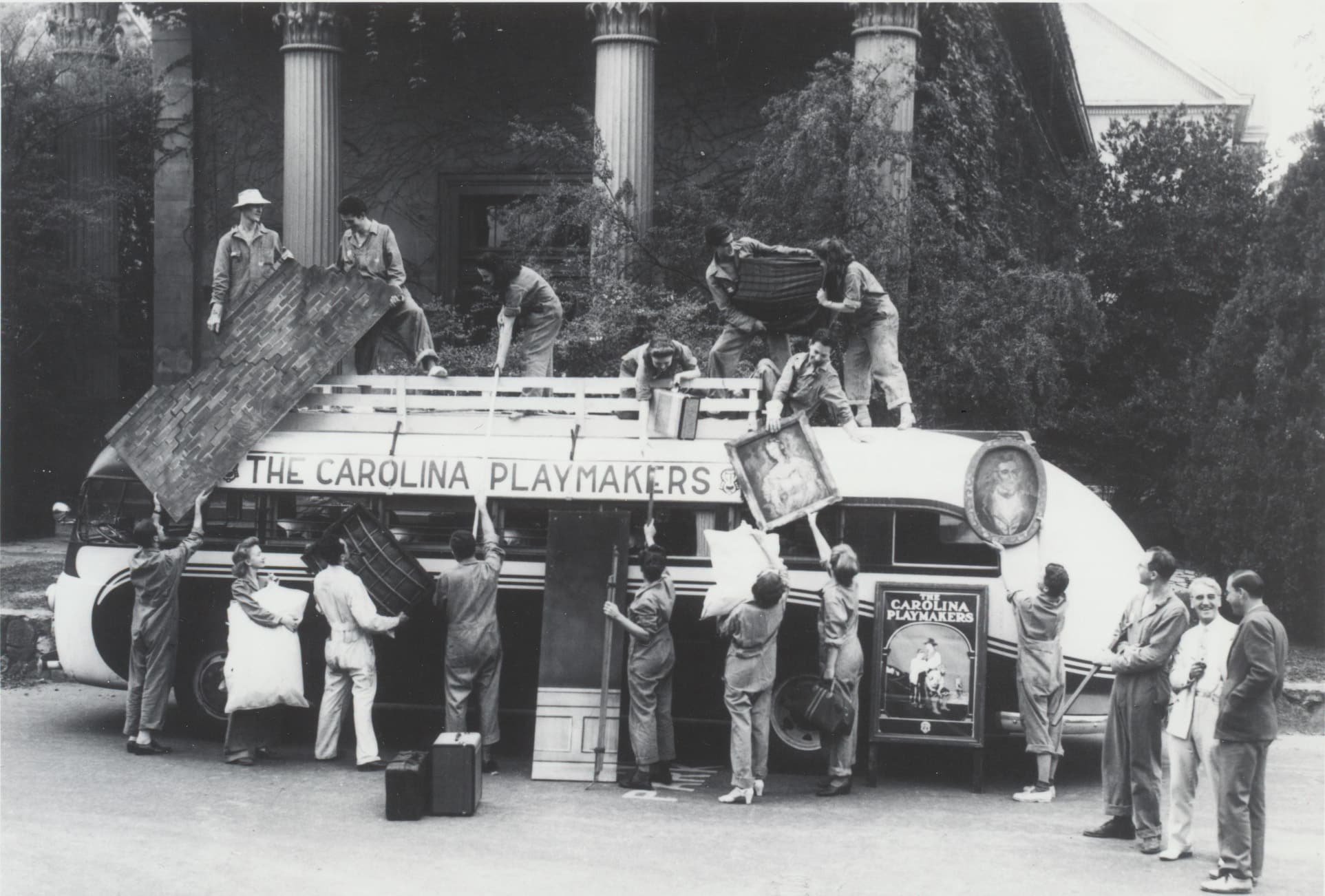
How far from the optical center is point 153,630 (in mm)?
11422

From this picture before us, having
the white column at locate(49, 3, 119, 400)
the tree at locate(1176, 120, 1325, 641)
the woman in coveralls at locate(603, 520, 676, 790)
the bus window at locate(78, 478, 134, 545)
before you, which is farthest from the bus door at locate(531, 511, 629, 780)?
the white column at locate(49, 3, 119, 400)

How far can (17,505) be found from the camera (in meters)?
20.8

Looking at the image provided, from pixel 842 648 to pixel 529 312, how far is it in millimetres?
4554

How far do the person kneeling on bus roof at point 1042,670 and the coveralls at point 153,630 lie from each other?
6761 mm

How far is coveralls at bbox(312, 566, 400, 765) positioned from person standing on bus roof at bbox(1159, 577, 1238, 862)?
231 inches

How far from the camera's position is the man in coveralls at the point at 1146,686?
359 inches

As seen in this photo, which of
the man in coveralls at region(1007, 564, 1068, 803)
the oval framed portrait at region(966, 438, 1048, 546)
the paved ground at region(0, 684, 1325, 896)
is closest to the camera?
the paved ground at region(0, 684, 1325, 896)

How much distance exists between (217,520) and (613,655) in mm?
3778

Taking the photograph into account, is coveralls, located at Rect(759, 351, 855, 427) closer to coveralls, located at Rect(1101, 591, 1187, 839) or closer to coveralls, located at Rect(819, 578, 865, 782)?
coveralls, located at Rect(819, 578, 865, 782)

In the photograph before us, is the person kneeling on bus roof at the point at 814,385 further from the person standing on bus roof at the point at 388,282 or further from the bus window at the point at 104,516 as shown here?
the bus window at the point at 104,516

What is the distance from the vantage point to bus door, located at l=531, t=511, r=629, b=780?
429 inches

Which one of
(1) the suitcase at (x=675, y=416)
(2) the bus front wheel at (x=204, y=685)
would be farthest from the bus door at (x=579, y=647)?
(2) the bus front wheel at (x=204, y=685)

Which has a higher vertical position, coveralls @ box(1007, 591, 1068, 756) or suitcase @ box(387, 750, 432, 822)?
coveralls @ box(1007, 591, 1068, 756)

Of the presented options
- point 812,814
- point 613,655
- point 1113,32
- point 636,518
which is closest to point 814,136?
point 636,518
